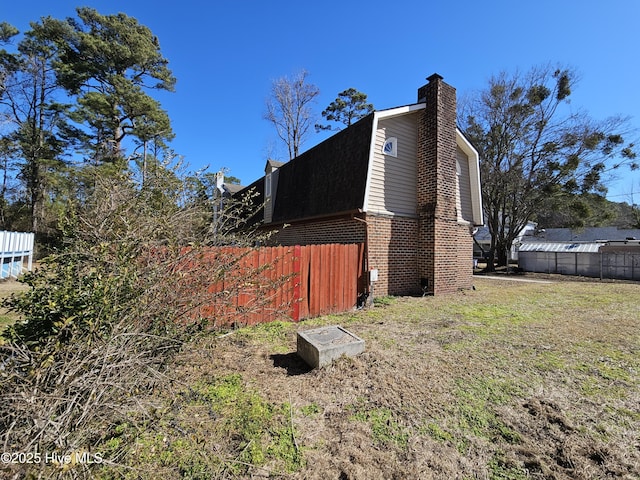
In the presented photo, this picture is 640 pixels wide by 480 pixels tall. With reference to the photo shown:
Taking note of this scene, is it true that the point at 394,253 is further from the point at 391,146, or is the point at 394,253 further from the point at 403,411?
the point at 403,411

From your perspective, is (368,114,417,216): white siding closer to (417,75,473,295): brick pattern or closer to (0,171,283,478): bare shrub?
(417,75,473,295): brick pattern

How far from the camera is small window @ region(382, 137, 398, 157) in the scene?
341 inches

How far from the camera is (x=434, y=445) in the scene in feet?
7.88

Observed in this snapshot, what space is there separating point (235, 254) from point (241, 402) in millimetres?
2574

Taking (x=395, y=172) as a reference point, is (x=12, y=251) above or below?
below

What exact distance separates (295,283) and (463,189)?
7.88m

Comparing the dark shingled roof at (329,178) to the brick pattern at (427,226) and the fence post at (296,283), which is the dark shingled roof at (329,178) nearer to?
the brick pattern at (427,226)

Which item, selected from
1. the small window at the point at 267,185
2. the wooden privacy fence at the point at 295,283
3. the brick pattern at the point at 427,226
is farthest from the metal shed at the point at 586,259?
the small window at the point at 267,185

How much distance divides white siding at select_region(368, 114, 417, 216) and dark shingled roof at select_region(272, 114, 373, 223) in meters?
0.41

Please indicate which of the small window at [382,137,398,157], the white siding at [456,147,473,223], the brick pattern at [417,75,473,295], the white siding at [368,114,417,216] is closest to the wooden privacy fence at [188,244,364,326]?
the white siding at [368,114,417,216]

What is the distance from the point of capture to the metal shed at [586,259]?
15.0 m

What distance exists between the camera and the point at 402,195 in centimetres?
877

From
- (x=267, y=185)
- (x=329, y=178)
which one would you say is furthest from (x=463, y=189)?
(x=267, y=185)

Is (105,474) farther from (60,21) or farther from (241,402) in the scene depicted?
(60,21)
